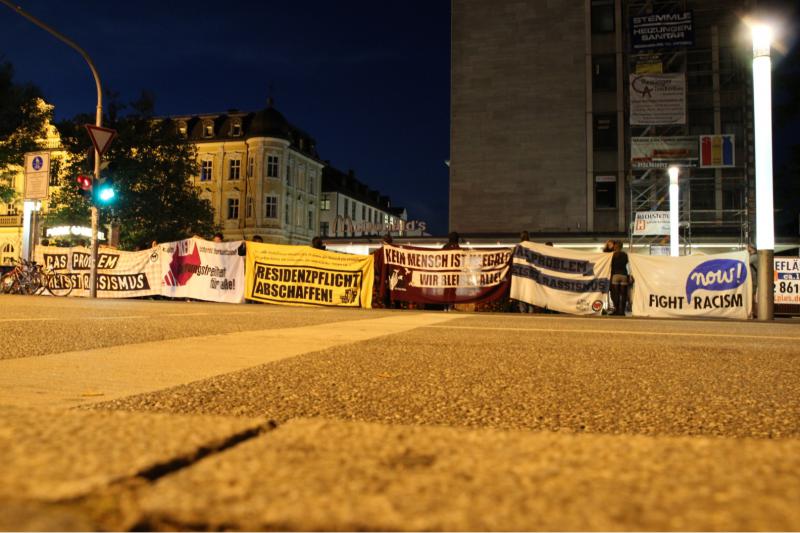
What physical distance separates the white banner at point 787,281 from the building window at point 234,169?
47.6 m

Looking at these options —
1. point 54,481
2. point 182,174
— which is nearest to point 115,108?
point 182,174

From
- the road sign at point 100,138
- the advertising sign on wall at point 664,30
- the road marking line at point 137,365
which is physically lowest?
the road marking line at point 137,365

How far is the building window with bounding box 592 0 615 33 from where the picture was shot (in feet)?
104

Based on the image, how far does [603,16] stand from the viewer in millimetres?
32000

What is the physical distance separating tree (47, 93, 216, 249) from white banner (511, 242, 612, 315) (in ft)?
94.6

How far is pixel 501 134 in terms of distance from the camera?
32438 mm

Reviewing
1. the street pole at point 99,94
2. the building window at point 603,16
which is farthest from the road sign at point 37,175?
the building window at point 603,16

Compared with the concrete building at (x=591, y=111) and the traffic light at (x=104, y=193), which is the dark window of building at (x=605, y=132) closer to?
the concrete building at (x=591, y=111)

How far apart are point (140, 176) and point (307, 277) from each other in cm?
2569

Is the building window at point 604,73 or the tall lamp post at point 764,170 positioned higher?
the building window at point 604,73

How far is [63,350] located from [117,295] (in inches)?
537

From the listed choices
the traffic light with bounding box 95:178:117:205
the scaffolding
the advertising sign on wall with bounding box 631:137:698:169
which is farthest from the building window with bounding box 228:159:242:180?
the traffic light with bounding box 95:178:117:205

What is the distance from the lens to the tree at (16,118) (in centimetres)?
3111

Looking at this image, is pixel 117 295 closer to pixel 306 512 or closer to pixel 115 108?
pixel 306 512
